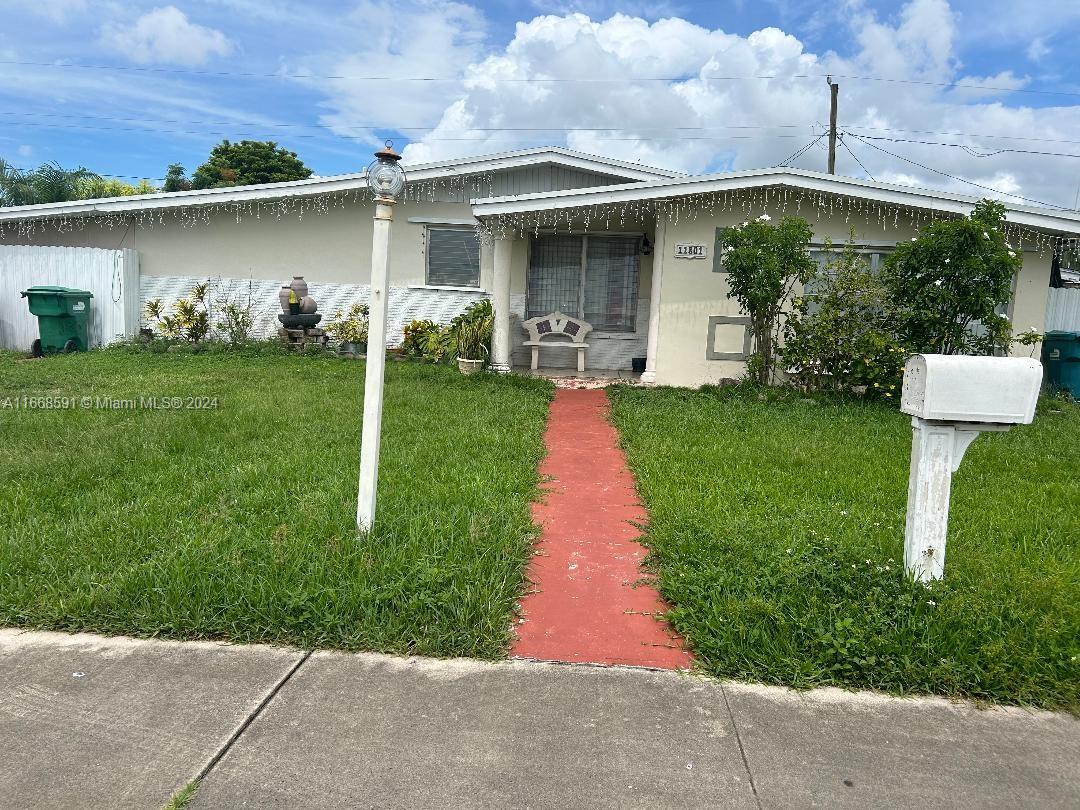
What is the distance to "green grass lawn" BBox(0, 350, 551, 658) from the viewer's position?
3.62 m

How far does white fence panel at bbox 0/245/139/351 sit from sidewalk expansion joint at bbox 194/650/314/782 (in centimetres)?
1224

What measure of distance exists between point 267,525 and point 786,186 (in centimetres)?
825

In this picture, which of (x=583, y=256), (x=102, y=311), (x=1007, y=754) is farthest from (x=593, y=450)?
(x=102, y=311)

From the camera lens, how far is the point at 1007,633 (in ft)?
11.3

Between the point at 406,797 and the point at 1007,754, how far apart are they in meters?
2.15

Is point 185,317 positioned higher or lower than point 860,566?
higher

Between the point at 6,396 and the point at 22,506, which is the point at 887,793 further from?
the point at 6,396

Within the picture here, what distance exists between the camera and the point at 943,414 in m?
3.56

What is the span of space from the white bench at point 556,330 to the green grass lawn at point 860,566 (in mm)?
5460

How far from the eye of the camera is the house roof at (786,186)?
9727mm

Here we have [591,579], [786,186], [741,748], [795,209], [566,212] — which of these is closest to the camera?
[741,748]

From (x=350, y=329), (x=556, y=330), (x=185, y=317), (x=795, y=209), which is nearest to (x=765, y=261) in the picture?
(x=795, y=209)

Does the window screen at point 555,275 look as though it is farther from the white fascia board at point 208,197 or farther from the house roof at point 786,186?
the white fascia board at point 208,197

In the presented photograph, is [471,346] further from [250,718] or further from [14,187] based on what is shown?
[14,187]
